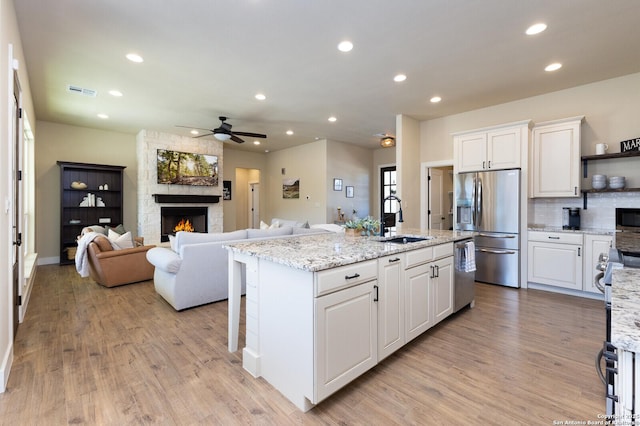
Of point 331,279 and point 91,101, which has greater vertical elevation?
point 91,101

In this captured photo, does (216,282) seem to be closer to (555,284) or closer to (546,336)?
(546,336)

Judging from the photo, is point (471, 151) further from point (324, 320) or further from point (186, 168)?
point (186, 168)

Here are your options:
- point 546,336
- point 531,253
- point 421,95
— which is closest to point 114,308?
point 546,336

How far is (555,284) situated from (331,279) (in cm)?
400

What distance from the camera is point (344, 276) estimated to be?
6.27 ft

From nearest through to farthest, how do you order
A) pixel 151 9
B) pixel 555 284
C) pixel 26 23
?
pixel 151 9
pixel 26 23
pixel 555 284

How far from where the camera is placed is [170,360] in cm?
242

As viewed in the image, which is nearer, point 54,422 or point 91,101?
point 54,422

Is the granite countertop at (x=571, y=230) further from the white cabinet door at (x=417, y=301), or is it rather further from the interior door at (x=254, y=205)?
the interior door at (x=254, y=205)

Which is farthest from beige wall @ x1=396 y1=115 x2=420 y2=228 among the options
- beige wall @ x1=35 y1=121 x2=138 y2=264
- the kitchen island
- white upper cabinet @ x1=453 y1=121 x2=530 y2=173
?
beige wall @ x1=35 y1=121 x2=138 y2=264

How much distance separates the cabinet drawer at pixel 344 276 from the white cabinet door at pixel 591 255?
3.50 m

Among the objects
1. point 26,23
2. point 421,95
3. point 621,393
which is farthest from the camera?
point 421,95

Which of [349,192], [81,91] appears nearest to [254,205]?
[349,192]

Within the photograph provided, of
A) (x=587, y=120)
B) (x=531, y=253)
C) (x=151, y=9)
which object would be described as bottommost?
(x=531, y=253)
